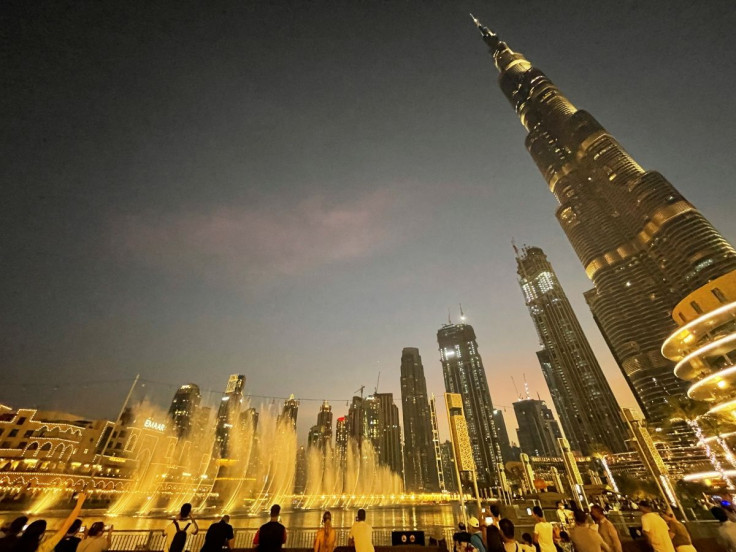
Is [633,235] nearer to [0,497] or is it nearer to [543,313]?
[543,313]

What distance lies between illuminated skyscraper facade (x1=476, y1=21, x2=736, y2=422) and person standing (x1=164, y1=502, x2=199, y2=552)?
4560 inches

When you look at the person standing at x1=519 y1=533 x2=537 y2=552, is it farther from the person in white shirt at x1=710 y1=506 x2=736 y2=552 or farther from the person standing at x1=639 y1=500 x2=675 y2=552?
the person in white shirt at x1=710 y1=506 x2=736 y2=552

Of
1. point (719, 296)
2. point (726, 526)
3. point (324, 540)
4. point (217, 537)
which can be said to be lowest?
point (324, 540)

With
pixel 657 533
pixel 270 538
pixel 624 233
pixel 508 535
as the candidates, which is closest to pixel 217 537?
pixel 270 538

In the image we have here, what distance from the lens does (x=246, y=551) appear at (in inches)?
358

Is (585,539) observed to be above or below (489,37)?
below

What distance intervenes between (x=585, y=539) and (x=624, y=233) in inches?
6303

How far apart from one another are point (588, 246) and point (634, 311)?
31.8 m

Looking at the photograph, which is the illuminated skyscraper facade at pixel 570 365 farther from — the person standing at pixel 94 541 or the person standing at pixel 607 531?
the person standing at pixel 94 541

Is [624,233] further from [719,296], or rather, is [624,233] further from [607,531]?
[607,531]

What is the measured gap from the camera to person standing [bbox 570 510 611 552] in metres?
6.17

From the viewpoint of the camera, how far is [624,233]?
12925 centimetres

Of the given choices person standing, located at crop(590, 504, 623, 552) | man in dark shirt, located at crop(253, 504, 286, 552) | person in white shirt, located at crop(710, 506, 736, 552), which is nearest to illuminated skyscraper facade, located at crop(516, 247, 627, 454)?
person in white shirt, located at crop(710, 506, 736, 552)

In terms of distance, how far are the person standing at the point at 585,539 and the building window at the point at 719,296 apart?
4155cm
